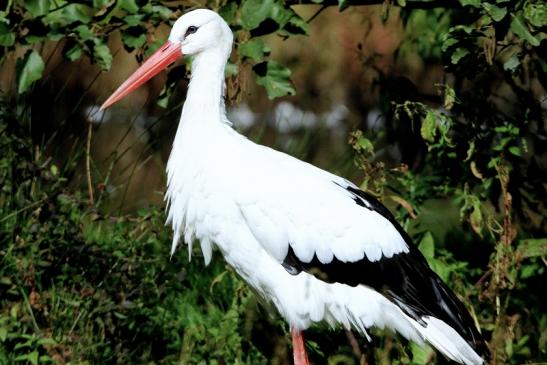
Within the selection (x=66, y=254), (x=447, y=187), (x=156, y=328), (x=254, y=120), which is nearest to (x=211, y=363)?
(x=156, y=328)

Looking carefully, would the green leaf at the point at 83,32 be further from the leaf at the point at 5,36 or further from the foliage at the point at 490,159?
the foliage at the point at 490,159

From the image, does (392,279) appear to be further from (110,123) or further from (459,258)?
(110,123)

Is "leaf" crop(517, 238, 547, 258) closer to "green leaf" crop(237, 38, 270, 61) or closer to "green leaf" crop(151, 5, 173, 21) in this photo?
"green leaf" crop(237, 38, 270, 61)

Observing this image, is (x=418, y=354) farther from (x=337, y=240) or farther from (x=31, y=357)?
(x=31, y=357)

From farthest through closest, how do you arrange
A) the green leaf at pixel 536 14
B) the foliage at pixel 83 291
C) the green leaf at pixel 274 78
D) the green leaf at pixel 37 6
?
the foliage at pixel 83 291, the green leaf at pixel 274 78, the green leaf at pixel 37 6, the green leaf at pixel 536 14

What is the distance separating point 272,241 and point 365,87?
3398mm

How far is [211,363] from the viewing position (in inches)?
162

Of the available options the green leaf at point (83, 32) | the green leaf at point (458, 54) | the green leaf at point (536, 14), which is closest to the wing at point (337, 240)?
the green leaf at point (458, 54)

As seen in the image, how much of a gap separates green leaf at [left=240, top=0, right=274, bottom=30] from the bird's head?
13cm

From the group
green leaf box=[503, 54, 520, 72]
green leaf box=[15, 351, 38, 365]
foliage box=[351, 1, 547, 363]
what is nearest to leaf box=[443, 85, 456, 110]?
foliage box=[351, 1, 547, 363]

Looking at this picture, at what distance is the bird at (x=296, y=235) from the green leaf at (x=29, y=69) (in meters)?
0.51

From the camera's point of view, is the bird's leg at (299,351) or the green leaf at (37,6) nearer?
the green leaf at (37,6)

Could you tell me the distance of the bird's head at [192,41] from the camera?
3.99 metres

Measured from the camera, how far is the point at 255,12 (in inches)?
152
